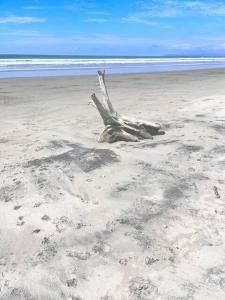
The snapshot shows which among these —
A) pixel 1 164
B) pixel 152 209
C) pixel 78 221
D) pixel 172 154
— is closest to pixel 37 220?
pixel 78 221

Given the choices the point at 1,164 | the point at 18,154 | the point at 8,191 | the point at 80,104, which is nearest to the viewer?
the point at 8,191

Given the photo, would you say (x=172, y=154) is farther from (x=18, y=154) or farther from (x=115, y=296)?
(x=115, y=296)

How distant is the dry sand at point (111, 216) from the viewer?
319cm

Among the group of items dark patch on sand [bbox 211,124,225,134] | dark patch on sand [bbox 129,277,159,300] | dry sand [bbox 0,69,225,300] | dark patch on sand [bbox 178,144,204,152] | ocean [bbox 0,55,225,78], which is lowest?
ocean [bbox 0,55,225,78]

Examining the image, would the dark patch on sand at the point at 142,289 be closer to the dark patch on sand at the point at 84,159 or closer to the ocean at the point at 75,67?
the dark patch on sand at the point at 84,159

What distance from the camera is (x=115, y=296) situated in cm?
303

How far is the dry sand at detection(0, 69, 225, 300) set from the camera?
319cm

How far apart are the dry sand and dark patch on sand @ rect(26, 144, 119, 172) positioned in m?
0.01

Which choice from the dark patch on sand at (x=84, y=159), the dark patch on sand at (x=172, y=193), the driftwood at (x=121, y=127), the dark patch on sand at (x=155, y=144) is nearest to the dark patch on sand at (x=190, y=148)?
the dark patch on sand at (x=155, y=144)

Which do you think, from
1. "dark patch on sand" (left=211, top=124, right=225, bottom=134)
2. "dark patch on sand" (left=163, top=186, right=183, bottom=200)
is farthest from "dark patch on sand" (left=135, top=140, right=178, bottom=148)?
"dark patch on sand" (left=163, top=186, right=183, bottom=200)

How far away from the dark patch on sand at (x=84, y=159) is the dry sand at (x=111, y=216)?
0.05 feet

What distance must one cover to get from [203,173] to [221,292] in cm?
257

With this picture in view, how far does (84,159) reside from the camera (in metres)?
5.98

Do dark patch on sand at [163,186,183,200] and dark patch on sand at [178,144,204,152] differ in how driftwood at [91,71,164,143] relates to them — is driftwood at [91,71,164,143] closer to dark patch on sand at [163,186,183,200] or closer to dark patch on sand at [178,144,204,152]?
dark patch on sand at [178,144,204,152]
